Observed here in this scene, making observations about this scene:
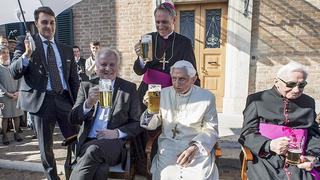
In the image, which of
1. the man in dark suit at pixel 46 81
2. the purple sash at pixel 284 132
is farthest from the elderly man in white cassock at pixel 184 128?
the man in dark suit at pixel 46 81

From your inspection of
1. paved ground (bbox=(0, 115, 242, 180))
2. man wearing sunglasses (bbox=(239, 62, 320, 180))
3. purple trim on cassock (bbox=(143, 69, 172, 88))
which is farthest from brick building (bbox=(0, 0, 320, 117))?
man wearing sunglasses (bbox=(239, 62, 320, 180))

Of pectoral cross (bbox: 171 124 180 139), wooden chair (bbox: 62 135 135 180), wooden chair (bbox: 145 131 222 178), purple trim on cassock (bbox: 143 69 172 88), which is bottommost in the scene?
wooden chair (bbox: 62 135 135 180)

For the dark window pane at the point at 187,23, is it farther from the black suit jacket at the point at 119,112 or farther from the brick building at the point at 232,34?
the black suit jacket at the point at 119,112

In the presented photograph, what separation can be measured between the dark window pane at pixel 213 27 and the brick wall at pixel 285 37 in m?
0.78

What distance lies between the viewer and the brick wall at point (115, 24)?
6.57 meters

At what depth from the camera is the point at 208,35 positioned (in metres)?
6.34

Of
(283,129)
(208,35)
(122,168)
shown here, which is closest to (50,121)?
(122,168)

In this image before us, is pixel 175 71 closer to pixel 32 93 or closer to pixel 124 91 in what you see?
pixel 124 91

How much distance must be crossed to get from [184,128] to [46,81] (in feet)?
5.11

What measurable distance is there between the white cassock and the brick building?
145 inches

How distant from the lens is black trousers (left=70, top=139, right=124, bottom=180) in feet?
7.90

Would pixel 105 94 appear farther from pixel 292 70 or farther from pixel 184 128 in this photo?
pixel 292 70

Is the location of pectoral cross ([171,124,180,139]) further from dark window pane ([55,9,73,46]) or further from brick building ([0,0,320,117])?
dark window pane ([55,9,73,46])

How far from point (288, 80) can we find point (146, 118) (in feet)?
4.39
